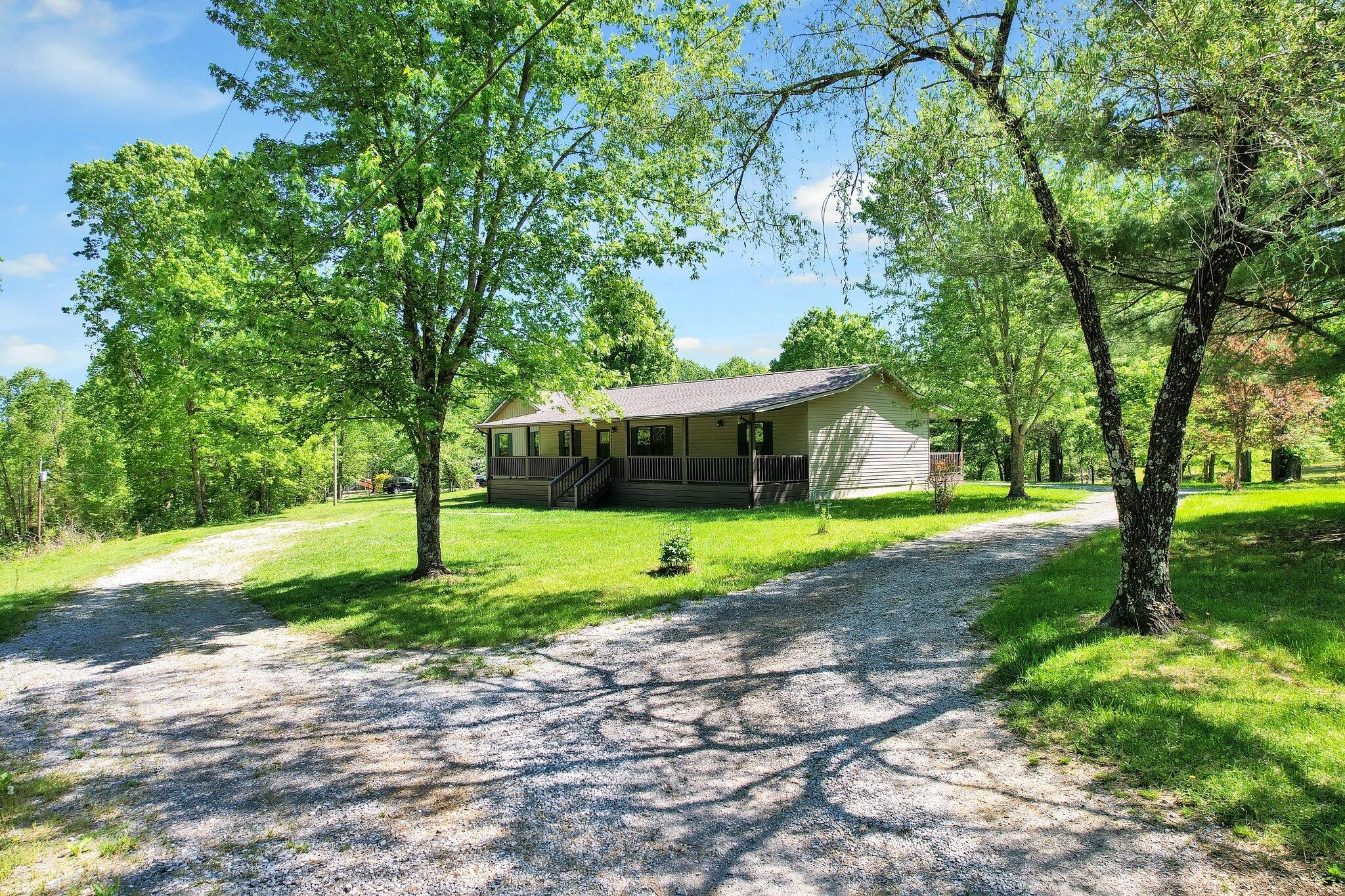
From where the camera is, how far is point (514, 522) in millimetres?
18844

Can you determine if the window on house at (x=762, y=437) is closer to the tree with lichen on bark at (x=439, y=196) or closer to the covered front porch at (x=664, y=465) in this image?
the covered front porch at (x=664, y=465)

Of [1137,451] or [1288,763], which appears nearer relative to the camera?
[1288,763]

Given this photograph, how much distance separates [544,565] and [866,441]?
14.9 m

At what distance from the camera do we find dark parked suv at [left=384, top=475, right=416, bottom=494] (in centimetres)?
4819

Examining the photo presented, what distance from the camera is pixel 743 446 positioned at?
22.6 m

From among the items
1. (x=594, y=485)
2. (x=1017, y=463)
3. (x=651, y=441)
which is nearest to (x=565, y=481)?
(x=594, y=485)

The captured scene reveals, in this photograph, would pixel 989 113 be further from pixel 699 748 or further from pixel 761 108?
pixel 699 748

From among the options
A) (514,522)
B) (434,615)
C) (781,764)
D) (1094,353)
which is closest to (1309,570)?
(1094,353)

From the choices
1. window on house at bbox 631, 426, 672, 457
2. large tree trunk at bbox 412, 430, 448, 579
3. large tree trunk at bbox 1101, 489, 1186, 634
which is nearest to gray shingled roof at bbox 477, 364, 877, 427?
window on house at bbox 631, 426, 672, 457

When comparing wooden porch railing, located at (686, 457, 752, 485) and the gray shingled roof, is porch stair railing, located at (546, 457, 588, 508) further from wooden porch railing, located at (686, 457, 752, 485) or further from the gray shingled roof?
wooden porch railing, located at (686, 457, 752, 485)

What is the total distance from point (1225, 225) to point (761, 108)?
14.1 feet

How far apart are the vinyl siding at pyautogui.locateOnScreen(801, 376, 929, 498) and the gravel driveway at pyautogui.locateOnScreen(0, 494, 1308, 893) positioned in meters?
13.7

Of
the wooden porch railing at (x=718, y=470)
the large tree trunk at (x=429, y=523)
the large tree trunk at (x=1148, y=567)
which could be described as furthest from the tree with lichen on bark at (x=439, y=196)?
the wooden porch railing at (x=718, y=470)

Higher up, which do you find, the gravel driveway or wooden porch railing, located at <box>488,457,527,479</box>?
wooden porch railing, located at <box>488,457,527,479</box>
